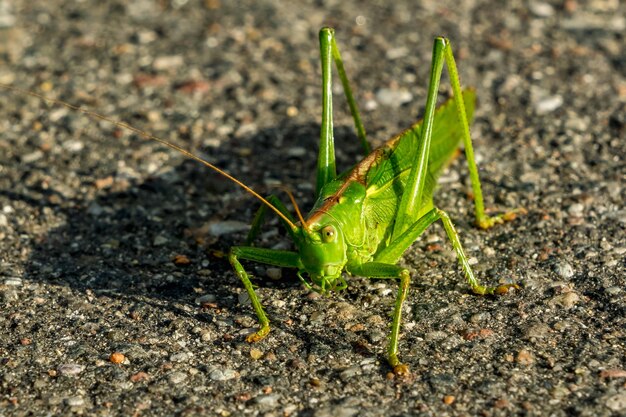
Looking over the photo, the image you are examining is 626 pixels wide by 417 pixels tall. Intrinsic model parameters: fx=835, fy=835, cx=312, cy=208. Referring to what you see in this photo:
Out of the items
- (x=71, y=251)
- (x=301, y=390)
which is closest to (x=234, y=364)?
(x=301, y=390)

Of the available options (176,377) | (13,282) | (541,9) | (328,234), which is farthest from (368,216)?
(541,9)

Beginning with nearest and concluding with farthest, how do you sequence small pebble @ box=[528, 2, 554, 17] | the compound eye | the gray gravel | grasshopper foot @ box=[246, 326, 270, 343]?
1. the gray gravel
2. the compound eye
3. grasshopper foot @ box=[246, 326, 270, 343]
4. small pebble @ box=[528, 2, 554, 17]

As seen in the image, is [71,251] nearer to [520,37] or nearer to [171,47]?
[171,47]

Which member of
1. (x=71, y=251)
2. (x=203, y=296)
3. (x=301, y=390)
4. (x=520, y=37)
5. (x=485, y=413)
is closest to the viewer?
(x=485, y=413)

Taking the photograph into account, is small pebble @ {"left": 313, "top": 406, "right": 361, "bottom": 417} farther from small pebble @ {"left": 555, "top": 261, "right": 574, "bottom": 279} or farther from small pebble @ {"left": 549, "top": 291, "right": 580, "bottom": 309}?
small pebble @ {"left": 555, "top": 261, "right": 574, "bottom": 279}

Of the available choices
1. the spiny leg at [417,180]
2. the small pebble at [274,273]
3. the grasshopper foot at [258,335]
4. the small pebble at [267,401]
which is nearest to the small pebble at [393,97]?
the spiny leg at [417,180]

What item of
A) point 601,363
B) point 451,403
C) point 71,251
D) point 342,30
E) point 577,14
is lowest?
point 71,251

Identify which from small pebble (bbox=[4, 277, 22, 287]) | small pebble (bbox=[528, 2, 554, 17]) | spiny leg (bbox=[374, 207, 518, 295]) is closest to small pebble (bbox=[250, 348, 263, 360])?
spiny leg (bbox=[374, 207, 518, 295])
